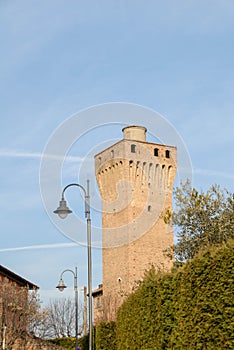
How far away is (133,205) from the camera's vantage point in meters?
58.0

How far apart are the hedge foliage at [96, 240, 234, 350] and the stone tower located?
126ft

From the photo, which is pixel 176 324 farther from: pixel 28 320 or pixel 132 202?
pixel 132 202

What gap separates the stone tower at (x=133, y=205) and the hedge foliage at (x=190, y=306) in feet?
126

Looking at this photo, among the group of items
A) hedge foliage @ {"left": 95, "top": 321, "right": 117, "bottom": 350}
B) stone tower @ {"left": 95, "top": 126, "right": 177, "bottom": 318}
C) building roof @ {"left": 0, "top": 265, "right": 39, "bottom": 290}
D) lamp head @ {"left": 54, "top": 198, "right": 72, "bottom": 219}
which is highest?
stone tower @ {"left": 95, "top": 126, "right": 177, "bottom": 318}

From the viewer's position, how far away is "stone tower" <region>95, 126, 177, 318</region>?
5659cm

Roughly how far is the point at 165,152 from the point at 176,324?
4914cm

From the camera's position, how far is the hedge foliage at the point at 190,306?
36.1 feet

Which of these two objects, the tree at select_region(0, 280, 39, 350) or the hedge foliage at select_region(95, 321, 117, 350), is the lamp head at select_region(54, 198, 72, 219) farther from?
the tree at select_region(0, 280, 39, 350)

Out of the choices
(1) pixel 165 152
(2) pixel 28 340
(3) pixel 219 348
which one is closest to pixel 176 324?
(3) pixel 219 348

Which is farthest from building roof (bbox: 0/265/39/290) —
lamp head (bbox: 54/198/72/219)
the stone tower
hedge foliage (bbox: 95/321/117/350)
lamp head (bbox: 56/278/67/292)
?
lamp head (bbox: 54/198/72/219)

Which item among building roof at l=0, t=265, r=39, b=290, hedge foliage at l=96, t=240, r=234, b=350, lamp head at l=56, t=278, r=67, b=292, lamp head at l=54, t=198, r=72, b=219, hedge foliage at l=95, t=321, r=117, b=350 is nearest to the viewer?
hedge foliage at l=96, t=240, r=234, b=350

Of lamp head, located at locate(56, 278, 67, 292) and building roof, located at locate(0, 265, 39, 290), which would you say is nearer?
lamp head, located at locate(56, 278, 67, 292)

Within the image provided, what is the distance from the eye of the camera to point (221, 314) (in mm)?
11109

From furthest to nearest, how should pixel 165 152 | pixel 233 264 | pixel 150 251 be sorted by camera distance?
1. pixel 165 152
2. pixel 150 251
3. pixel 233 264
